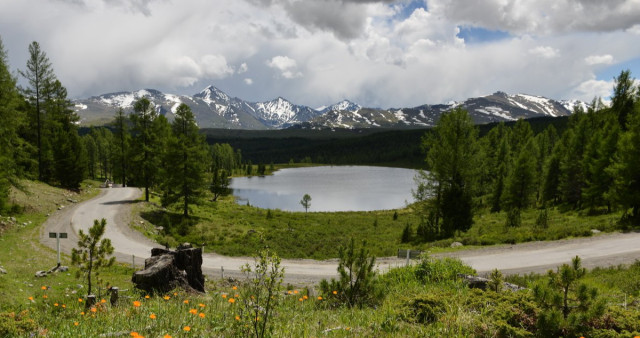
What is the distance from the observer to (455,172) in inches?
1073

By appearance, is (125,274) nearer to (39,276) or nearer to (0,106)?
(39,276)

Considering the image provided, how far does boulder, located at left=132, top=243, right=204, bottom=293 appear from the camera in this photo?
9920 mm

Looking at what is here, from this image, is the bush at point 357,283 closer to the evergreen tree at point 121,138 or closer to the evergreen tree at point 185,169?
the evergreen tree at point 185,169

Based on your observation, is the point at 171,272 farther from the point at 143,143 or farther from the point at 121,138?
the point at 121,138

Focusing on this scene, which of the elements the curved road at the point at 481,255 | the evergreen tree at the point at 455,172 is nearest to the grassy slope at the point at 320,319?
the curved road at the point at 481,255

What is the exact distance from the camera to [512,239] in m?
20.7

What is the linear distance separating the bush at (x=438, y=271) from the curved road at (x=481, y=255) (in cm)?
314

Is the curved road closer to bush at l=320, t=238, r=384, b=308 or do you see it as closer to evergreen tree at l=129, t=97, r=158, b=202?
bush at l=320, t=238, r=384, b=308

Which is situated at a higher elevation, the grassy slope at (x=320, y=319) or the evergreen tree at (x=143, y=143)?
the evergreen tree at (x=143, y=143)

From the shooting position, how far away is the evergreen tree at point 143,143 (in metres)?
39.7

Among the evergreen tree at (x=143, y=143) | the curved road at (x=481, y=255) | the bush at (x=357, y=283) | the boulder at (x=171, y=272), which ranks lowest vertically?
the curved road at (x=481, y=255)

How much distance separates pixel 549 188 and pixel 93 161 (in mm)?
96700

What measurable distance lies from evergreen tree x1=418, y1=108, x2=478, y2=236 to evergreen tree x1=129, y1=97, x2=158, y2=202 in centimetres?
3097

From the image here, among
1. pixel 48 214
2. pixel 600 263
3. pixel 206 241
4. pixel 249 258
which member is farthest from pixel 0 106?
pixel 600 263
